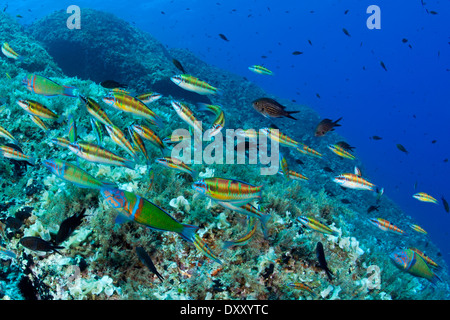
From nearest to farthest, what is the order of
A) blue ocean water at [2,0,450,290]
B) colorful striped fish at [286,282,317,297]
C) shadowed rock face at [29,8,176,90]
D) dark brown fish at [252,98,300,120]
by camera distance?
colorful striped fish at [286,282,317,297]
dark brown fish at [252,98,300,120]
shadowed rock face at [29,8,176,90]
blue ocean water at [2,0,450,290]

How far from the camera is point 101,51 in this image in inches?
683

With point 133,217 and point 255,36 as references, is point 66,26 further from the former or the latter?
point 255,36

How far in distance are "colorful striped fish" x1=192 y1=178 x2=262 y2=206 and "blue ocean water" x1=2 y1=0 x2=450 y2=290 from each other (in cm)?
8549

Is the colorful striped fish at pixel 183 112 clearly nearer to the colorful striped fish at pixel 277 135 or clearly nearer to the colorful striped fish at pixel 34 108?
the colorful striped fish at pixel 277 135

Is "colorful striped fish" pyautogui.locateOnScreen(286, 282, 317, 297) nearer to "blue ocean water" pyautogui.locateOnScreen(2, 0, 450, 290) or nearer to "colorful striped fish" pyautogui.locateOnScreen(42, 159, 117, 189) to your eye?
"colorful striped fish" pyautogui.locateOnScreen(42, 159, 117, 189)

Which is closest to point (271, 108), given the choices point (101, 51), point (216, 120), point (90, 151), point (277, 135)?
point (277, 135)

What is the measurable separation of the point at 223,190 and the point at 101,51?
774 inches

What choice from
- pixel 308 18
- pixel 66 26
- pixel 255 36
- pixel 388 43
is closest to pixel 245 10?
pixel 255 36

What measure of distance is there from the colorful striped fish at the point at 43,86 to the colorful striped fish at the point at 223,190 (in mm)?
2467

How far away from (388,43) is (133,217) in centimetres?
19690

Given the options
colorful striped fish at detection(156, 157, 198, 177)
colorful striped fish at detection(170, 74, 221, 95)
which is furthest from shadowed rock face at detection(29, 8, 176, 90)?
colorful striped fish at detection(156, 157, 198, 177)

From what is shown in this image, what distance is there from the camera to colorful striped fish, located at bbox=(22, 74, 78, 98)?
3223mm

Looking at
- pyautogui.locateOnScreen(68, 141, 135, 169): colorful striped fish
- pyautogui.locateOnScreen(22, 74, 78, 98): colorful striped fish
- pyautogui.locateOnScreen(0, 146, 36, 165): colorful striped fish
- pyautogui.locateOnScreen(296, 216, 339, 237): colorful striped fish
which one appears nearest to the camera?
pyautogui.locateOnScreen(68, 141, 135, 169): colorful striped fish

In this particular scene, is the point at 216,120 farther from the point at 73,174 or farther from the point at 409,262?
the point at 409,262
